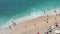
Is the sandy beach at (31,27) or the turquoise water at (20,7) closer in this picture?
the sandy beach at (31,27)

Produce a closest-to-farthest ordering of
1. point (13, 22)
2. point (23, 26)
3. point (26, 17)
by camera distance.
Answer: point (23, 26) < point (13, 22) < point (26, 17)

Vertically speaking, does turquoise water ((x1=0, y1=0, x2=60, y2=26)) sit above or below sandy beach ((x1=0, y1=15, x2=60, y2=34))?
above

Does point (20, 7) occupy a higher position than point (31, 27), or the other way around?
point (20, 7)

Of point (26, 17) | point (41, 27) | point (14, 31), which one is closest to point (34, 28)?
point (41, 27)

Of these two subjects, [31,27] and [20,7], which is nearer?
[31,27]

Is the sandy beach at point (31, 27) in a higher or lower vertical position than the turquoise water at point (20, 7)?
lower

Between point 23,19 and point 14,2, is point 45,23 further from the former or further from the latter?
point 14,2

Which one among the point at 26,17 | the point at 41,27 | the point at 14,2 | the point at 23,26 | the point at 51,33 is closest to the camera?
the point at 51,33

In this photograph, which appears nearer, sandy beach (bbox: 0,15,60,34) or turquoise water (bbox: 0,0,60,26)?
sandy beach (bbox: 0,15,60,34)
